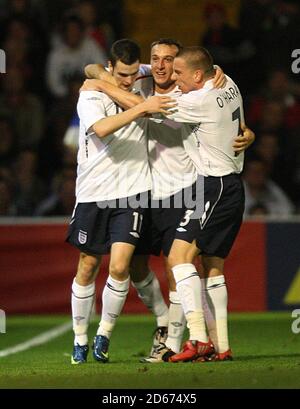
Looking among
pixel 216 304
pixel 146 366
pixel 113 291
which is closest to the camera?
pixel 146 366

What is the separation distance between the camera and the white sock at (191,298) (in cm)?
830

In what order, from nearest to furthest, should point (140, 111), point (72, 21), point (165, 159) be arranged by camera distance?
point (140, 111) → point (165, 159) → point (72, 21)

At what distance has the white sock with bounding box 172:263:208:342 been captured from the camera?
830 cm

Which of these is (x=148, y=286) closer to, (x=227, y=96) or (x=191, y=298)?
(x=191, y=298)

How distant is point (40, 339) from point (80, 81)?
190 inches

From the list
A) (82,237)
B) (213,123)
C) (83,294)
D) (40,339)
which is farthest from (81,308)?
(40,339)

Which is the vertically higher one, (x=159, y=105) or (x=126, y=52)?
(x=126, y=52)

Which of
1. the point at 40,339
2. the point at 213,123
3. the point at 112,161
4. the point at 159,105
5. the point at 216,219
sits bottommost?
the point at 40,339

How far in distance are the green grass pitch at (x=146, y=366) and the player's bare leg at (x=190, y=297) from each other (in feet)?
0.55

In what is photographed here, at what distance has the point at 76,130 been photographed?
15.1 m

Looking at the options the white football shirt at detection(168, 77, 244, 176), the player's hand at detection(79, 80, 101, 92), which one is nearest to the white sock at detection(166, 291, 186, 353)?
the white football shirt at detection(168, 77, 244, 176)

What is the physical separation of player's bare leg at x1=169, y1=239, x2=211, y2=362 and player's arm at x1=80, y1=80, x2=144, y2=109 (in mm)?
1003

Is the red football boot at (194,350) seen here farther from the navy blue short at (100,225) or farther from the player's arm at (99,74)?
the player's arm at (99,74)

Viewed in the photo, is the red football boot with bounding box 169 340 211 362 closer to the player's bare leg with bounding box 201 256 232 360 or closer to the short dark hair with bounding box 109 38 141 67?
the player's bare leg with bounding box 201 256 232 360
